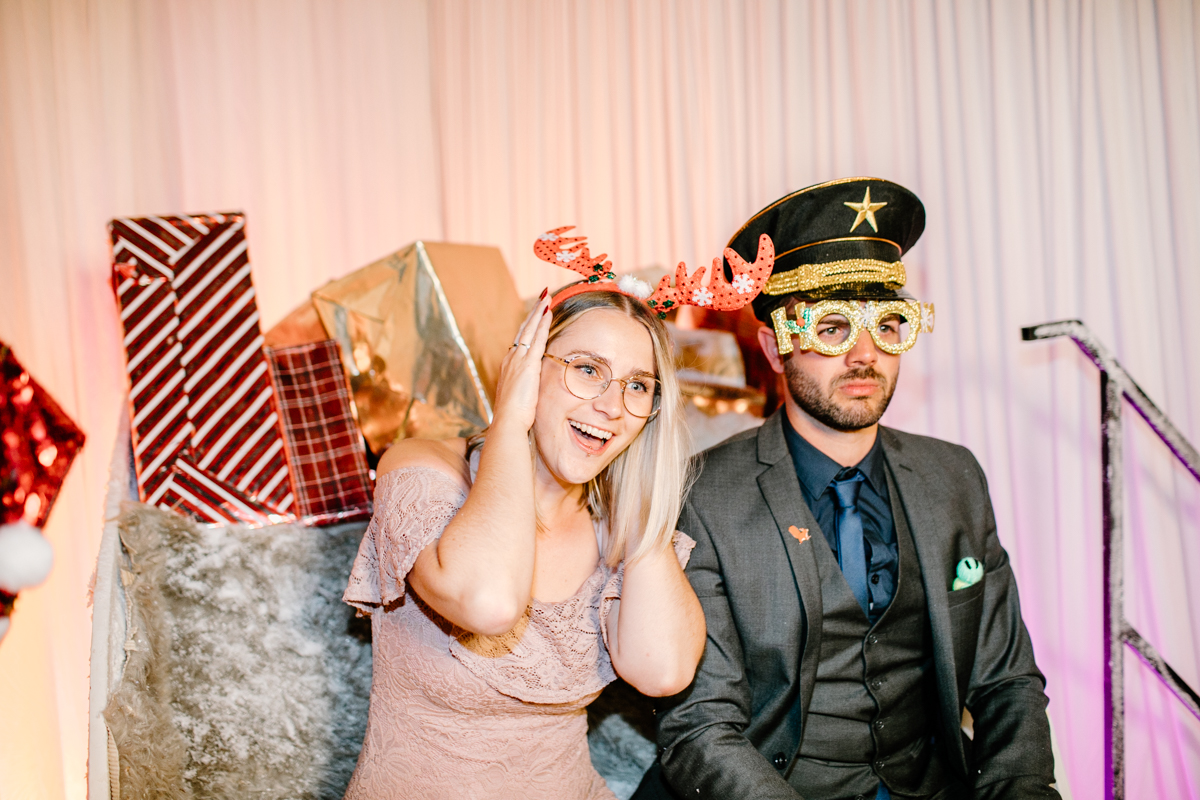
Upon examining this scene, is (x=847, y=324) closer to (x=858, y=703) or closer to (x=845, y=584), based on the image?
(x=845, y=584)

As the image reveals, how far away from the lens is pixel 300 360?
216cm

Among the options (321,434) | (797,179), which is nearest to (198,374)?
(321,434)

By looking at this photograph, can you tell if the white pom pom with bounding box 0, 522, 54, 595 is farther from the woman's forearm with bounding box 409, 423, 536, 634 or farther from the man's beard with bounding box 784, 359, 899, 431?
the man's beard with bounding box 784, 359, 899, 431

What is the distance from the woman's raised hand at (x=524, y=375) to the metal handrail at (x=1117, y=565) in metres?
1.47

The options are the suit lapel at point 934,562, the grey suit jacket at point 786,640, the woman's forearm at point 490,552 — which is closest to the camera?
the woman's forearm at point 490,552

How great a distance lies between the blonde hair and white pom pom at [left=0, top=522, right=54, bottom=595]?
873 mm

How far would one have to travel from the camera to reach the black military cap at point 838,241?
1.93 m

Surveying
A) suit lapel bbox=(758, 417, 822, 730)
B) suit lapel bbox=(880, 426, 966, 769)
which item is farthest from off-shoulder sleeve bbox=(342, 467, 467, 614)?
suit lapel bbox=(880, 426, 966, 769)

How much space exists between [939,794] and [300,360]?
1905 millimetres

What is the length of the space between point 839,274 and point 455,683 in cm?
126

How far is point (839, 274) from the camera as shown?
1.93 meters

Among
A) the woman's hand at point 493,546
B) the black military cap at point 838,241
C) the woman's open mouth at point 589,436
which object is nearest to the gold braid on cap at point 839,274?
the black military cap at point 838,241

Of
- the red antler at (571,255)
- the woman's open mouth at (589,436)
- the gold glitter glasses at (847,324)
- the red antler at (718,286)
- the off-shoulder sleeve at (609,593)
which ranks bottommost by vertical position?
the off-shoulder sleeve at (609,593)

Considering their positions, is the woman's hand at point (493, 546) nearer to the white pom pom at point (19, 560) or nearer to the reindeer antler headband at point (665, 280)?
the reindeer antler headband at point (665, 280)
